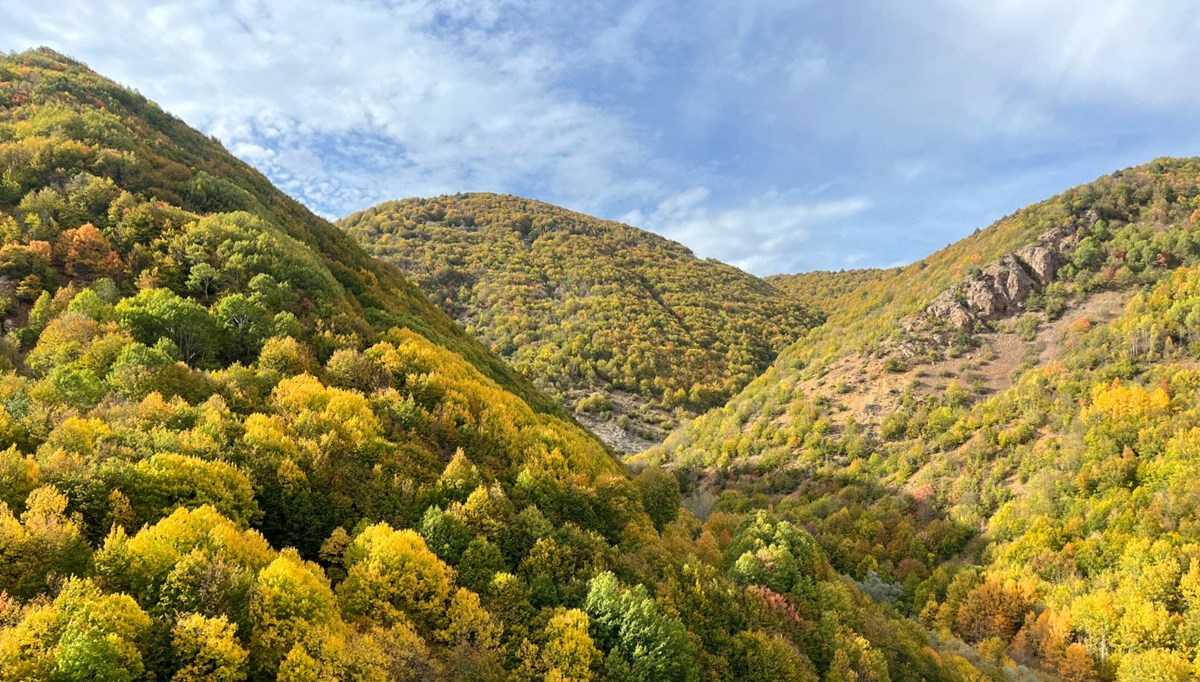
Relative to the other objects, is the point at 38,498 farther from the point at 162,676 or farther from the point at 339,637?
the point at 339,637

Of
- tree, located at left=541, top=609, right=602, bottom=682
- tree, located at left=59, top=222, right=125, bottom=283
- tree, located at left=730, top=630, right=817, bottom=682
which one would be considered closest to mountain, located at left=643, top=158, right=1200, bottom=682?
tree, located at left=730, top=630, right=817, bottom=682

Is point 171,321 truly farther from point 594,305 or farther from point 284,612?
point 594,305

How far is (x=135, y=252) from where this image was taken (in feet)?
63.0

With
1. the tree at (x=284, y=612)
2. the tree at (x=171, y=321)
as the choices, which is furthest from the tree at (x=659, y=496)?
the tree at (x=171, y=321)

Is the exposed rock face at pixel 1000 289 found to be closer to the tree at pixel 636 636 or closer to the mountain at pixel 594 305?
the mountain at pixel 594 305

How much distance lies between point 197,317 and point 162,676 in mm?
12287

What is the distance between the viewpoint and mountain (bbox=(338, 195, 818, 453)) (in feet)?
230

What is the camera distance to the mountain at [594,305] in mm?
70188


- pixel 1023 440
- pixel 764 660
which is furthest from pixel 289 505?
pixel 1023 440

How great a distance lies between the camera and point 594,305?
84938 millimetres

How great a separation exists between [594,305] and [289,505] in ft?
241

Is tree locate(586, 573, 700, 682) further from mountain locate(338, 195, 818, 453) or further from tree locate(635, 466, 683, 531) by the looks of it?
mountain locate(338, 195, 818, 453)

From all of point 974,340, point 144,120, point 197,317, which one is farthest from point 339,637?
point 974,340

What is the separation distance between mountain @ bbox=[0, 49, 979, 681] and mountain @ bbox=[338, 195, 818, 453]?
41.7 m
